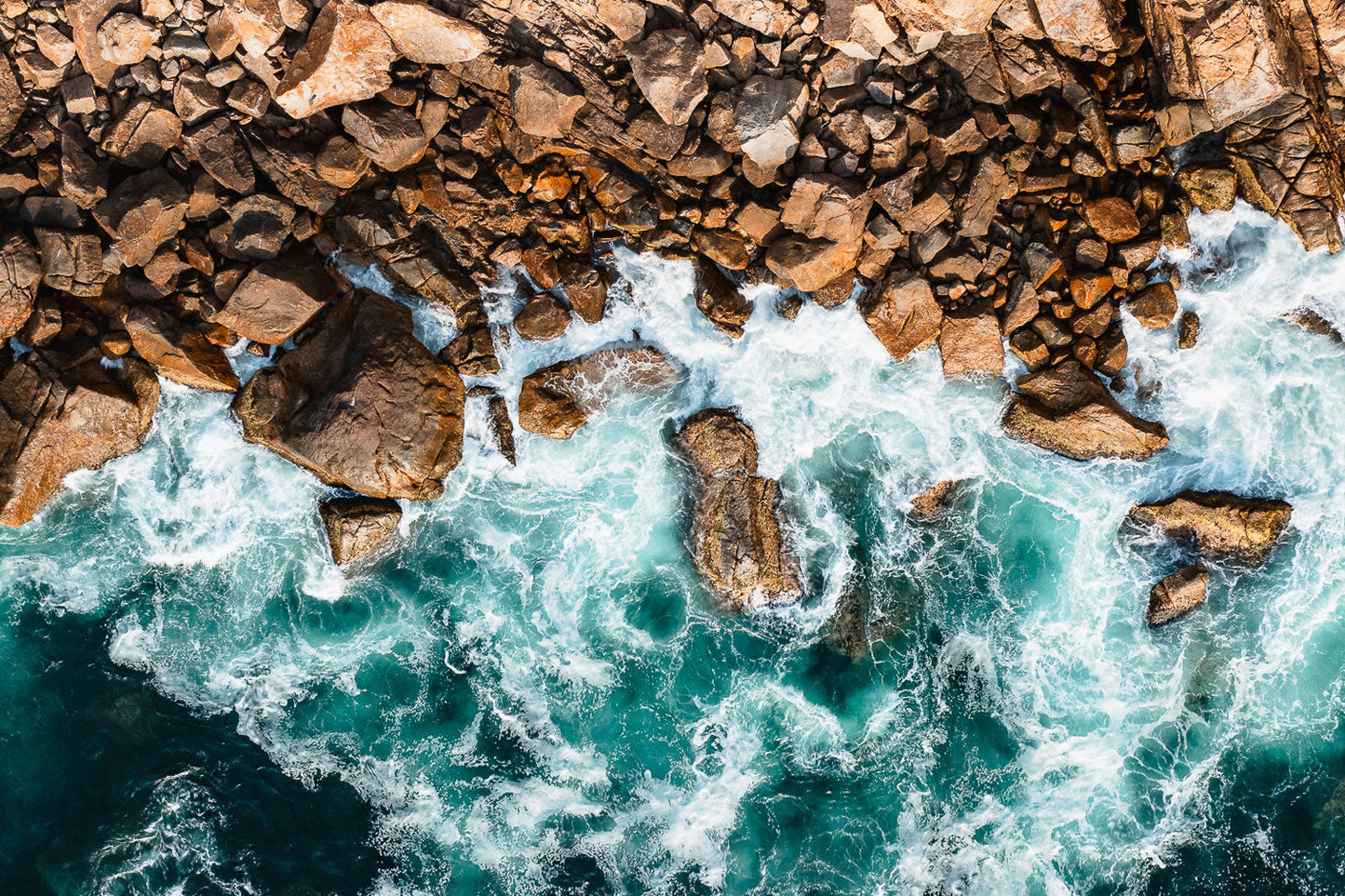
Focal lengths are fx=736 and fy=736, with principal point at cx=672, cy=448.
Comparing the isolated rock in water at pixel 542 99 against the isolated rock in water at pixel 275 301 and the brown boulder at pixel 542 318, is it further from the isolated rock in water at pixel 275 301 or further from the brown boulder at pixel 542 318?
the isolated rock in water at pixel 275 301

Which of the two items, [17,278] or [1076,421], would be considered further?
[1076,421]

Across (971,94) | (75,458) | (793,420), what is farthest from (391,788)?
(971,94)

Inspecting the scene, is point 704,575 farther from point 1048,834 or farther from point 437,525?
point 1048,834

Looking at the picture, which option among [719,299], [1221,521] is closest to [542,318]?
[719,299]

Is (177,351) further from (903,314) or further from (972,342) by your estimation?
(972,342)

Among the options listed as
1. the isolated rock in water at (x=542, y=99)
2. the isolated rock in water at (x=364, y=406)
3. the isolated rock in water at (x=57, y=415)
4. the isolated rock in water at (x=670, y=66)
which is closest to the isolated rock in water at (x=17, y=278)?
the isolated rock in water at (x=57, y=415)

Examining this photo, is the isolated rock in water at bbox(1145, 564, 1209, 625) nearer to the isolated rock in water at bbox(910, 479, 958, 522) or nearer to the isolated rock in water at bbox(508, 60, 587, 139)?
the isolated rock in water at bbox(910, 479, 958, 522)
